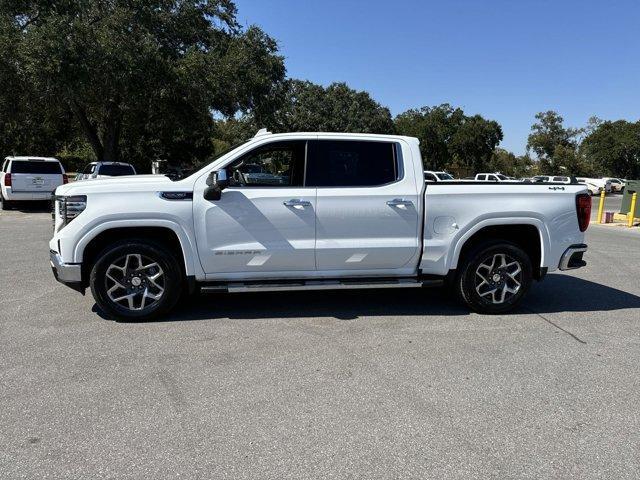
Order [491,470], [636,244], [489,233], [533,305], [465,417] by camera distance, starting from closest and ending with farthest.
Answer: [491,470] → [465,417] → [489,233] → [533,305] → [636,244]

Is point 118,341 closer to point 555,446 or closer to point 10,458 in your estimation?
point 10,458

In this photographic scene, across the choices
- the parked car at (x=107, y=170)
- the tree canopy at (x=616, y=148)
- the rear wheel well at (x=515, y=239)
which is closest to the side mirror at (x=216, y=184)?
the rear wheel well at (x=515, y=239)

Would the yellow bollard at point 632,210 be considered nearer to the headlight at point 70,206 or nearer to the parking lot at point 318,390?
the parking lot at point 318,390

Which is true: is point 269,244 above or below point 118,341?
above

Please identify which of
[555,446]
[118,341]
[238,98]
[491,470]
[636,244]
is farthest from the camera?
[238,98]

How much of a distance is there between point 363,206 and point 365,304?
1320 mm

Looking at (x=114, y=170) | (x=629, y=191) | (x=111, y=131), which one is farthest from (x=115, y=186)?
(x=111, y=131)

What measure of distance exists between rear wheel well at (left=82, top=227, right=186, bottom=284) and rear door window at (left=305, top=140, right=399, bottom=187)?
4.93 ft

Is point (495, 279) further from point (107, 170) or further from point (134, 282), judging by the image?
point (107, 170)

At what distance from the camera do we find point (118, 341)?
15.9ft

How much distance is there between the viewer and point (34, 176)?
666 inches

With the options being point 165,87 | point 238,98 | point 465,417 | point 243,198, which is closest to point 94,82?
point 165,87

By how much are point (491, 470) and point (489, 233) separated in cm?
340

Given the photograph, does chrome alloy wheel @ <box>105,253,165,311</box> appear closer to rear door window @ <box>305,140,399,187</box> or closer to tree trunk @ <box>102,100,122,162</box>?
rear door window @ <box>305,140,399,187</box>
